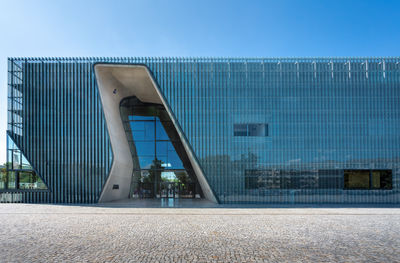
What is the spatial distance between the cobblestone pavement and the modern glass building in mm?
Result: 10017

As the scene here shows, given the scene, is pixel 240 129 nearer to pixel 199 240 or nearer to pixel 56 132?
pixel 56 132

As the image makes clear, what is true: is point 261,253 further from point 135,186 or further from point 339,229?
point 135,186

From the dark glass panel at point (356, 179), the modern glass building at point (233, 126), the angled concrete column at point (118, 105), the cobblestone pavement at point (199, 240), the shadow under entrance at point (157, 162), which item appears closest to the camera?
the cobblestone pavement at point (199, 240)

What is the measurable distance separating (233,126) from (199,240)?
649 inches

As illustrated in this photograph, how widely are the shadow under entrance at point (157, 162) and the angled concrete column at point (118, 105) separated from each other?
819mm

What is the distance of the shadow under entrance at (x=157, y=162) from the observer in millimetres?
30234

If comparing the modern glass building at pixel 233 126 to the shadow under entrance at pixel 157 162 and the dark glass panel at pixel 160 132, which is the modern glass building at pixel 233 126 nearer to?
the shadow under entrance at pixel 157 162

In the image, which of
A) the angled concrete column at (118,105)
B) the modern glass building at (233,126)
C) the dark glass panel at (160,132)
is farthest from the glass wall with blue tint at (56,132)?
the dark glass panel at (160,132)

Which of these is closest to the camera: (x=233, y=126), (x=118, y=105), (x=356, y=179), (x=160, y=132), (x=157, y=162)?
(x=356, y=179)

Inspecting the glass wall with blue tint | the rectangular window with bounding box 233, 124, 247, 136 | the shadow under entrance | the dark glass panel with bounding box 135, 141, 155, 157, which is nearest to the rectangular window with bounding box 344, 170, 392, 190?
the rectangular window with bounding box 233, 124, 247, 136

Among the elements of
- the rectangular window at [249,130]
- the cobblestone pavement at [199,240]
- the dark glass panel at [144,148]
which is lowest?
the cobblestone pavement at [199,240]

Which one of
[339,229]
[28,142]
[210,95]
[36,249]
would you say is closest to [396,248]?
[339,229]

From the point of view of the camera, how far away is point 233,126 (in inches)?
1017

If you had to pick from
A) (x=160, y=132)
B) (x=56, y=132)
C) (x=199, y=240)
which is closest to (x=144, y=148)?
(x=160, y=132)
